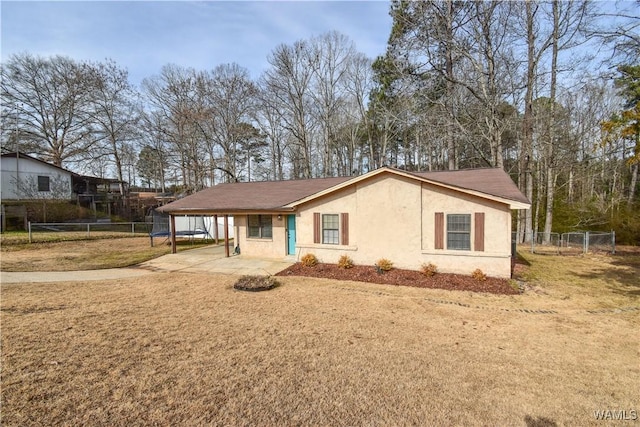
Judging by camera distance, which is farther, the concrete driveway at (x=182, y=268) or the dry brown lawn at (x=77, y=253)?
the dry brown lawn at (x=77, y=253)

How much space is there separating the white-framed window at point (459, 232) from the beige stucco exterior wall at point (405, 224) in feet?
0.52

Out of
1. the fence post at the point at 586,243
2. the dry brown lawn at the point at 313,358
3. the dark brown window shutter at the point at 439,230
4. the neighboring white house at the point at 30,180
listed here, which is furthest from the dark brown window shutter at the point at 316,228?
the neighboring white house at the point at 30,180

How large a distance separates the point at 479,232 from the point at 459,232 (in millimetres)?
595

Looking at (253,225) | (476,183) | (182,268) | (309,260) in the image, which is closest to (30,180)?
(182,268)

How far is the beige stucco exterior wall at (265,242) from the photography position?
13.1 metres

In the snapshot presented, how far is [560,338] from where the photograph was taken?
5402 mm

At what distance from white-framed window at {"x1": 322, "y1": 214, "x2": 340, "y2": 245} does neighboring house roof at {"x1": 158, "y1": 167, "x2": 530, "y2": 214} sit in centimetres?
101

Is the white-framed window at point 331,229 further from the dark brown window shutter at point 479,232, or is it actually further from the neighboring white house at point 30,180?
the neighboring white house at point 30,180

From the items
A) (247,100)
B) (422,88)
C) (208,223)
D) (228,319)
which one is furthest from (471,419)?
(247,100)

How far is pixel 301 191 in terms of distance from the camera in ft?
46.8

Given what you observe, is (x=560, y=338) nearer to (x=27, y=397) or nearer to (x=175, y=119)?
(x=27, y=397)

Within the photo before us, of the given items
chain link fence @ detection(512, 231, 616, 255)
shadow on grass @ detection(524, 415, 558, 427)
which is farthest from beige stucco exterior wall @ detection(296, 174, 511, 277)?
chain link fence @ detection(512, 231, 616, 255)

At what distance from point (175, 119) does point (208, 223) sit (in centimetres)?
1152

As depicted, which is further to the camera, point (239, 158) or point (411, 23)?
point (239, 158)
